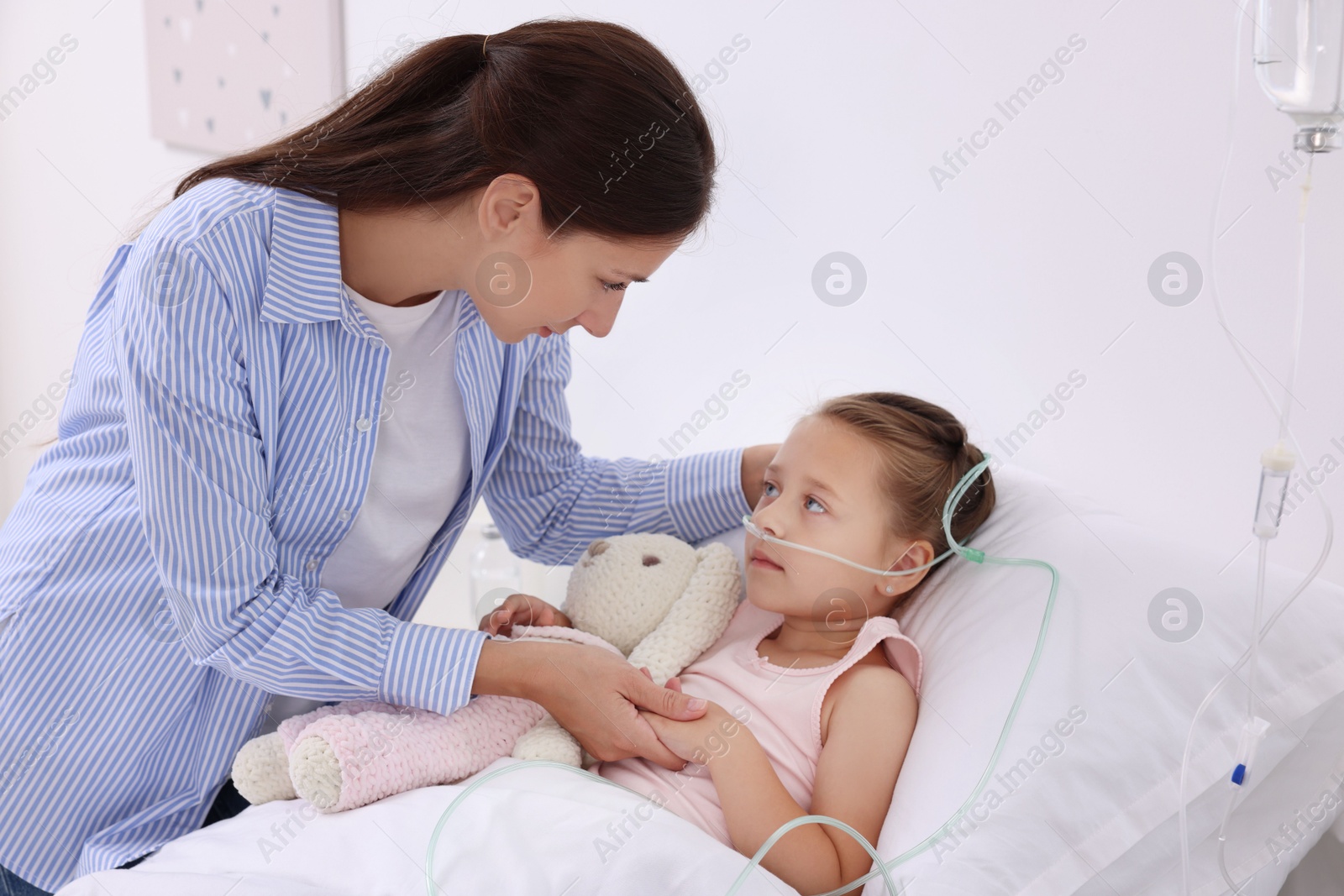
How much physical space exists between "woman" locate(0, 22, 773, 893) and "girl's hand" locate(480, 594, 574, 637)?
18 cm

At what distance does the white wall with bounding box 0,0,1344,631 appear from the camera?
3.82 feet

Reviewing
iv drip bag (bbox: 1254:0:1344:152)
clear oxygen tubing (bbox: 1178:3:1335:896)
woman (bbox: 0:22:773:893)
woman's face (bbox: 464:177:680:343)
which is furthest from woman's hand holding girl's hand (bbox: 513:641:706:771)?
iv drip bag (bbox: 1254:0:1344:152)

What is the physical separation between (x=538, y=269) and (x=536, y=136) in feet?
0.44

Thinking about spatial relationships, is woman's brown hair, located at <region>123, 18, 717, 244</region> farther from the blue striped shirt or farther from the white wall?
the white wall

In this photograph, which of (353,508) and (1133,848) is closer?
(1133,848)

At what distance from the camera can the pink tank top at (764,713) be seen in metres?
1.10

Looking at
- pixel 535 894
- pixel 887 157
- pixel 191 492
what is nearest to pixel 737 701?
pixel 535 894

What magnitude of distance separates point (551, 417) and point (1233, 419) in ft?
2.83

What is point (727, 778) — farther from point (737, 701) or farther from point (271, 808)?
point (271, 808)

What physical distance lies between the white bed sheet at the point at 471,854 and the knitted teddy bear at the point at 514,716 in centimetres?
4

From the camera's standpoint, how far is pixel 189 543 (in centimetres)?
100

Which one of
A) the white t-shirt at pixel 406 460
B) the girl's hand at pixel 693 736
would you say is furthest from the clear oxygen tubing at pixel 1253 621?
the white t-shirt at pixel 406 460

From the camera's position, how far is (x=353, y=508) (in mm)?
1168

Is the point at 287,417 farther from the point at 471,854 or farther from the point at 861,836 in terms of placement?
the point at 861,836
